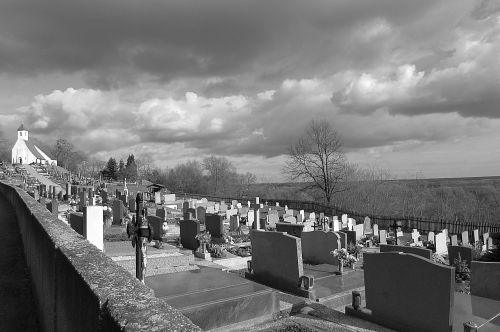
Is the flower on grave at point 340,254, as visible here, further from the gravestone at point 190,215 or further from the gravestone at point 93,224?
the gravestone at point 190,215

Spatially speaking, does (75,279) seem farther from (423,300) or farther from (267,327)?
(423,300)

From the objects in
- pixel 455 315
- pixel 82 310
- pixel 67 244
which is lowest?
pixel 455 315

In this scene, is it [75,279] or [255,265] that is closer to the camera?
[75,279]

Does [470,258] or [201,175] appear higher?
[201,175]

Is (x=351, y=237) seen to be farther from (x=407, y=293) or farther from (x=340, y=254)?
(x=407, y=293)

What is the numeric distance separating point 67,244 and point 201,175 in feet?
229

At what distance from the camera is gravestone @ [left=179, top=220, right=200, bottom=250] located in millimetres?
13430

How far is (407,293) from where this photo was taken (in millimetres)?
6750

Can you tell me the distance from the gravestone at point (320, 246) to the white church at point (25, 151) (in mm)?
98581

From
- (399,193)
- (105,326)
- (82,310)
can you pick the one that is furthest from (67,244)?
(399,193)

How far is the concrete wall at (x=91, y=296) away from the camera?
2.16m

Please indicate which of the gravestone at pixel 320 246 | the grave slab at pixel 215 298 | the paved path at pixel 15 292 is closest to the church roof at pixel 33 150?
the paved path at pixel 15 292

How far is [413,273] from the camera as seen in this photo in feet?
22.0

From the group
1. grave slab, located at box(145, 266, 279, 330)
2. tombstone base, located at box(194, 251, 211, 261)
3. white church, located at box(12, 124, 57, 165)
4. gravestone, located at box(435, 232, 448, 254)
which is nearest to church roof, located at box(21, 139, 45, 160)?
white church, located at box(12, 124, 57, 165)
